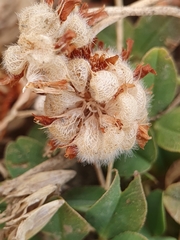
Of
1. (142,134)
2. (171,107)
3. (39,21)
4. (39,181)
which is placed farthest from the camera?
(171,107)

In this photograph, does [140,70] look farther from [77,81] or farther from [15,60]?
[15,60]

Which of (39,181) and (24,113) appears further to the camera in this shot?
(24,113)

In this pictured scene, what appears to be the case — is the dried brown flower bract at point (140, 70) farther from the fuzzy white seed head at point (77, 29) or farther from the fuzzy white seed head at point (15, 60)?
the fuzzy white seed head at point (15, 60)

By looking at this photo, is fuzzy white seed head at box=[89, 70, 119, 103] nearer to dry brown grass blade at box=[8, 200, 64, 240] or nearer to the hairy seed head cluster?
the hairy seed head cluster

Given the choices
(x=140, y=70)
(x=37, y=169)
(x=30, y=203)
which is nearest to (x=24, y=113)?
(x=37, y=169)

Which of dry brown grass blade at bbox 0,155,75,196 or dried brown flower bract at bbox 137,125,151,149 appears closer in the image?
dried brown flower bract at bbox 137,125,151,149

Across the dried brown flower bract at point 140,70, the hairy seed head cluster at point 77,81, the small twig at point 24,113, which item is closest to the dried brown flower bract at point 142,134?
the hairy seed head cluster at point 77,81

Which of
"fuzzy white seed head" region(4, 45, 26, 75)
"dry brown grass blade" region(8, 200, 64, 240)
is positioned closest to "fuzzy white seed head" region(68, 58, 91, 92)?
"fuzzy white seed head" region(4, 45, 26, 75)

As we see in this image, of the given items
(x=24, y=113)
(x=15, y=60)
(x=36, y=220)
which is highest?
(x=15, y=60)

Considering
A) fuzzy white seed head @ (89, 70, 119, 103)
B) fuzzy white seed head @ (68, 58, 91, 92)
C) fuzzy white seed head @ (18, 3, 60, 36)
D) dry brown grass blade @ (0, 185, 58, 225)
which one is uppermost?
fuzzy white seed head @ (18, 3, 60, 36)
